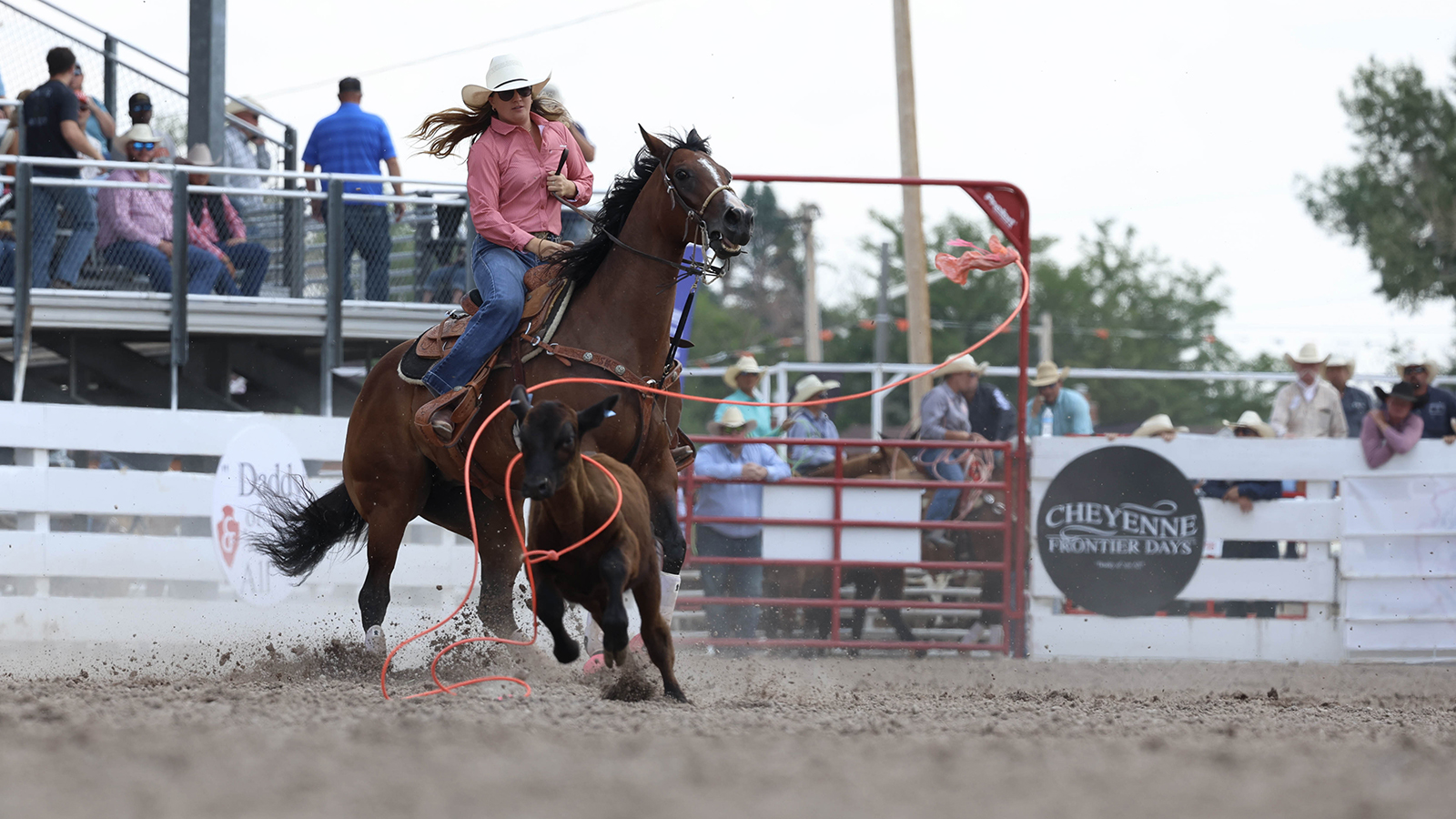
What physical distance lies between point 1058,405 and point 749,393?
2.22 metres

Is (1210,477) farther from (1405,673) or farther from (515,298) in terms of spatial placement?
(515,298)

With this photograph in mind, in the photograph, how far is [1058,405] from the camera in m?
9.94

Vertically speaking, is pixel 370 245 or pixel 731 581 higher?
pixel 370 245

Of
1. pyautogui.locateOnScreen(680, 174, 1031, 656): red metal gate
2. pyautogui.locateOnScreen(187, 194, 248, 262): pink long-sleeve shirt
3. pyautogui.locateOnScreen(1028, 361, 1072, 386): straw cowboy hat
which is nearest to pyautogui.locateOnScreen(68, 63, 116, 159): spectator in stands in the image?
pyautogui.locateOnScreen(187, 194, 248, 262): pink long-sleeve shirt

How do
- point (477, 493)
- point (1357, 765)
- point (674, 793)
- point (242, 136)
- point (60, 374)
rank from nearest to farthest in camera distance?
point (674, 793)
point (1357, 765)
point (477, 493)
point (242, 136)
point (60, 374)

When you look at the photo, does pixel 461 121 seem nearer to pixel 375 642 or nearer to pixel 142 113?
pixel 375 642

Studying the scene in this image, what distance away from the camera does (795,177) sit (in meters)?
8.24

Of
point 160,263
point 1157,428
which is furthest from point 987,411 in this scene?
point 160,263

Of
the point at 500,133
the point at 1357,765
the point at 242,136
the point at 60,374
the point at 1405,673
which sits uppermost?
the point at 242,136

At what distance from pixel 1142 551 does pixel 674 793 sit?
258 inches

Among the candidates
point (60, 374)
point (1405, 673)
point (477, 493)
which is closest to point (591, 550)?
point (477, 493)

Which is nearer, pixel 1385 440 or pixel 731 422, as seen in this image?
pixel 1385 440

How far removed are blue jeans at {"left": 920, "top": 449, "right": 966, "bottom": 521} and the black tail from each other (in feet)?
12.7

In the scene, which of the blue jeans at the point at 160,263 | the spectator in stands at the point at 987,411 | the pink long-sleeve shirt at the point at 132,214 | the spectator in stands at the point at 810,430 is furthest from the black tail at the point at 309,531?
the spectator in stands at the point at 987,411
